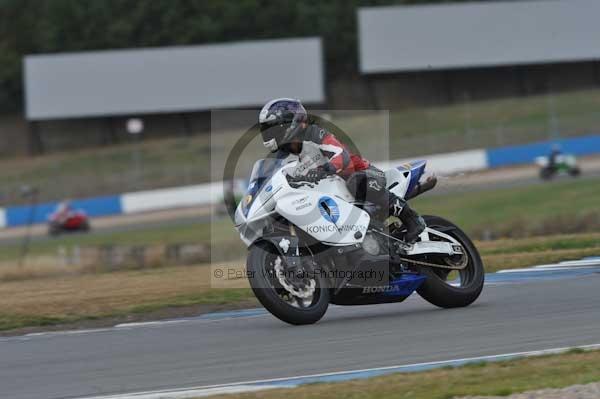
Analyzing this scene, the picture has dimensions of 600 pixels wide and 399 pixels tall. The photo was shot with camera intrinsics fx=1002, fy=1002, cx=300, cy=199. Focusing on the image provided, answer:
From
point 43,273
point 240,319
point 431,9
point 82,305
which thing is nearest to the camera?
point 240,319

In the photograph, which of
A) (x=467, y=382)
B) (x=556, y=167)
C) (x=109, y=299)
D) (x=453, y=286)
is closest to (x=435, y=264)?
(x=453, y=286)

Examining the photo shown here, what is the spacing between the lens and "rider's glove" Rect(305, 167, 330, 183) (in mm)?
7711

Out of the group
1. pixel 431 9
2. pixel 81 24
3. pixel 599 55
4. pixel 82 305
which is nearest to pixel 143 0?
pixel 81 24

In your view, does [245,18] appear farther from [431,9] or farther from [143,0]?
[431,9]

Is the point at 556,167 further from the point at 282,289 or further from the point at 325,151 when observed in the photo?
the point at 282,289

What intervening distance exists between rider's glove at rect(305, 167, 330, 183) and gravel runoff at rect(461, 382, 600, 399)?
2.81 m

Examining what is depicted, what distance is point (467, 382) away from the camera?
5.71 meters

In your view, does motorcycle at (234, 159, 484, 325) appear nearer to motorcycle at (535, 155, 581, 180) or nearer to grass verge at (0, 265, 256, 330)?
grass verge at (0, 265, 256, 330)

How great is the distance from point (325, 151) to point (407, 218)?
3.17 feet

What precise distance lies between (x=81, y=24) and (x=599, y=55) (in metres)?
28.0

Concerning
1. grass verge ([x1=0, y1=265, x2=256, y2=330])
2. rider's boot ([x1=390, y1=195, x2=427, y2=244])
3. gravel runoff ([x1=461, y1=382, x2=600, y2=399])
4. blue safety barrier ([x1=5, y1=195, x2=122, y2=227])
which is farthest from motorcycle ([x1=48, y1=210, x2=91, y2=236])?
gravel runoff ([x1=461, y1=382, x2=600, y2=399])

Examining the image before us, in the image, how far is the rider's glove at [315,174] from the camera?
7.71 meters

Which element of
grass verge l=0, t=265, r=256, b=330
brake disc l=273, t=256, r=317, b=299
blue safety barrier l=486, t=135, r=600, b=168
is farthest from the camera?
blue safety barrier l=486, t=135, r=600, b=168

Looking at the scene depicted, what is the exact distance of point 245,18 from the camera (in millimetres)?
56344
